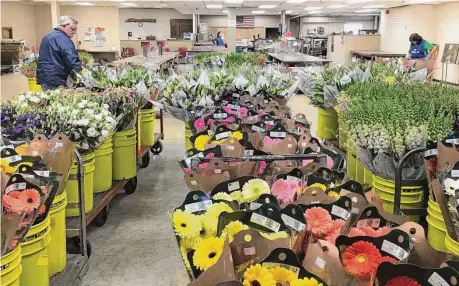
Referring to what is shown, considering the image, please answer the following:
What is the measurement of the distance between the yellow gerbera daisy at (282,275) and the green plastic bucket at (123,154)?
298 cm

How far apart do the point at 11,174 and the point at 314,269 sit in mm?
1378

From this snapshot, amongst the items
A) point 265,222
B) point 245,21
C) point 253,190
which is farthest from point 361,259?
point 245,21

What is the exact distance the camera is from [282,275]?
1328mm

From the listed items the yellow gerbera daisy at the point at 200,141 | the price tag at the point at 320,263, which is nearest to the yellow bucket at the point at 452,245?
the price tag at the point at 320,263

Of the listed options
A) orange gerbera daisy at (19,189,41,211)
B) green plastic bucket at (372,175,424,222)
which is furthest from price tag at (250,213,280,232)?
green plastic bucket at (372,175,424,222)

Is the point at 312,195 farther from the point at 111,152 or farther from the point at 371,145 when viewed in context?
the point at 111,152

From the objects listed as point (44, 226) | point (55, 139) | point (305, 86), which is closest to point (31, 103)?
point (55, 139)

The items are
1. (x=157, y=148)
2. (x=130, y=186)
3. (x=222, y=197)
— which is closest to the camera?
(x=222, y=197)

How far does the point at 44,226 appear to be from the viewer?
232 centimetres

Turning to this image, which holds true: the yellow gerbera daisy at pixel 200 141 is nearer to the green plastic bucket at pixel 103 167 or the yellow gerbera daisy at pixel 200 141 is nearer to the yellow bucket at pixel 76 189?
the yellow bucket at pixel 76 189

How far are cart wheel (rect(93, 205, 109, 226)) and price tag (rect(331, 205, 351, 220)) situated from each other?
2.62 m

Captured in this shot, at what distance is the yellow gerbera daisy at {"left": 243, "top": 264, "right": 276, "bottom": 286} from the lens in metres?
1.31

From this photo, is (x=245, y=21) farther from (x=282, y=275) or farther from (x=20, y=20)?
(x=282, y=275)

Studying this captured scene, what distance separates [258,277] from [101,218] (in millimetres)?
2856
